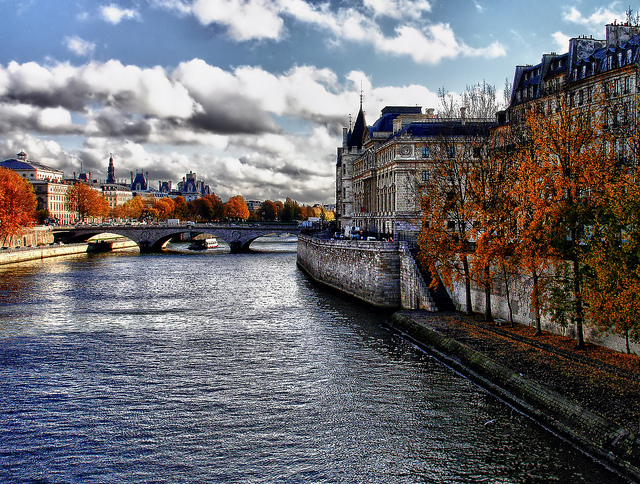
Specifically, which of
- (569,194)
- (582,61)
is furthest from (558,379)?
(582,61)

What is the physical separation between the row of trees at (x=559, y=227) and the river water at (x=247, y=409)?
510cm

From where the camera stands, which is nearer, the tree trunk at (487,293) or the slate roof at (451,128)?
the tree trunk at (487,293)

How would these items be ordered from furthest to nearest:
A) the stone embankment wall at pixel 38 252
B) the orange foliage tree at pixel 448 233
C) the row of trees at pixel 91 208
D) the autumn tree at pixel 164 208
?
the autumn tree at pixel 164 208, the row of trees at pixel 91 208, the stone embankment wall at pixel 38 252, the orange foliage tree at pixel 448 233

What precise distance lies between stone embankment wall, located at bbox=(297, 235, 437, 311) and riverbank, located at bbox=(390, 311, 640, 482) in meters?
7.10

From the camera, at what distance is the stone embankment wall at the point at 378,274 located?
114 feet

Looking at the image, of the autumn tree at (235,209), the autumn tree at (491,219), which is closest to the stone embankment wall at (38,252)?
the autumn tree at (491,219)

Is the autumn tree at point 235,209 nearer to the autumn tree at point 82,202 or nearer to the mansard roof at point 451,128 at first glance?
the autumn tree at point 82,202

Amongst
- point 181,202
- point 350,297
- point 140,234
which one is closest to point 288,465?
point 350,297

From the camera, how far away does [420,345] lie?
87.4 ft

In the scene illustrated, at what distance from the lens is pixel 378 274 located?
3825cm

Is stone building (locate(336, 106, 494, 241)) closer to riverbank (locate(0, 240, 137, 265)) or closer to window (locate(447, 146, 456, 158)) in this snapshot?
window (locate(447, 146, 456, 158))

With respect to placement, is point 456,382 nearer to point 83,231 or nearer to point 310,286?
point 310,286

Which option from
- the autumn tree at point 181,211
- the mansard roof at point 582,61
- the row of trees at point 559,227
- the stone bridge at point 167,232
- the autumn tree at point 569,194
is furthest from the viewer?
the autumn tree at point 181,211

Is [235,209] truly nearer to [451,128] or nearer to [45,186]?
[45,186]
